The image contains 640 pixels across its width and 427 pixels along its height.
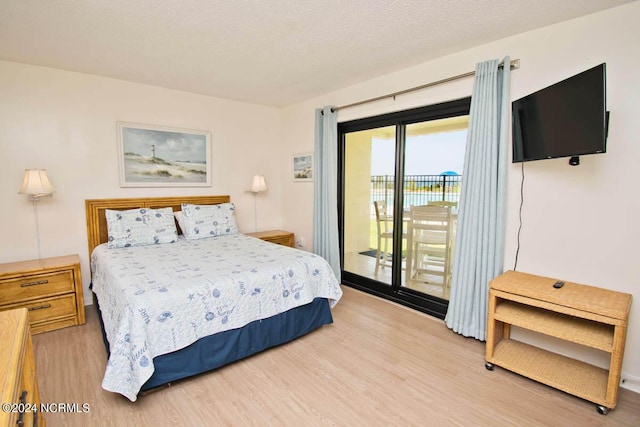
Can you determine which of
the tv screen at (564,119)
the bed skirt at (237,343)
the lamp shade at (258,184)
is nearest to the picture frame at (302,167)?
the lamp shade at (258,184)

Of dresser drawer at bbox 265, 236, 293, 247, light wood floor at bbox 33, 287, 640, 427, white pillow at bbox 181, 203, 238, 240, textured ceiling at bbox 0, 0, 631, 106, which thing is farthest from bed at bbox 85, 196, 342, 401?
textured ceiling at bbox 0, 0, 631, 106

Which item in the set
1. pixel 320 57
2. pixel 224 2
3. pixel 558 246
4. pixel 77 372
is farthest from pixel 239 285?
pixel 558 246

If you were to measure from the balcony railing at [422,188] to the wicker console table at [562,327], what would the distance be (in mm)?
956

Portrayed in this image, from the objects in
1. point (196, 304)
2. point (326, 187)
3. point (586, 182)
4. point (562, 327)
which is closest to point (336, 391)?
point (196, 304)

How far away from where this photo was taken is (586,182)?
219cm

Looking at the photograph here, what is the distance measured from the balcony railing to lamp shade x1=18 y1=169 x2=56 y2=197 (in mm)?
3311

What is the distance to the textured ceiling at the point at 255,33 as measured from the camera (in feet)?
6.77

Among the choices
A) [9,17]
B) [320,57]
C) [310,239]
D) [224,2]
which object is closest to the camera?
[224,2]

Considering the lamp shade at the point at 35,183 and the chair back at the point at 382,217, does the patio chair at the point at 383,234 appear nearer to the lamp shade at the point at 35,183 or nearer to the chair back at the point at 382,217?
the chair back at the point at 382,217

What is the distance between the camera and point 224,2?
6.61 ft

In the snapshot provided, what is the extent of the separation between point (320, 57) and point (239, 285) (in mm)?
2125

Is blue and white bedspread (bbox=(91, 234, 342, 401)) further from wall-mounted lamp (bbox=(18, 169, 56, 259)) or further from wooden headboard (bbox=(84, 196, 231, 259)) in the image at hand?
wall-mounted lamp (bbox=(18, 169, 56, 259))

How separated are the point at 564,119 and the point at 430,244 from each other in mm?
1677

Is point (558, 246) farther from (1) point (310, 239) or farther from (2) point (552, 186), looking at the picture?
(1) point (310, 239)
